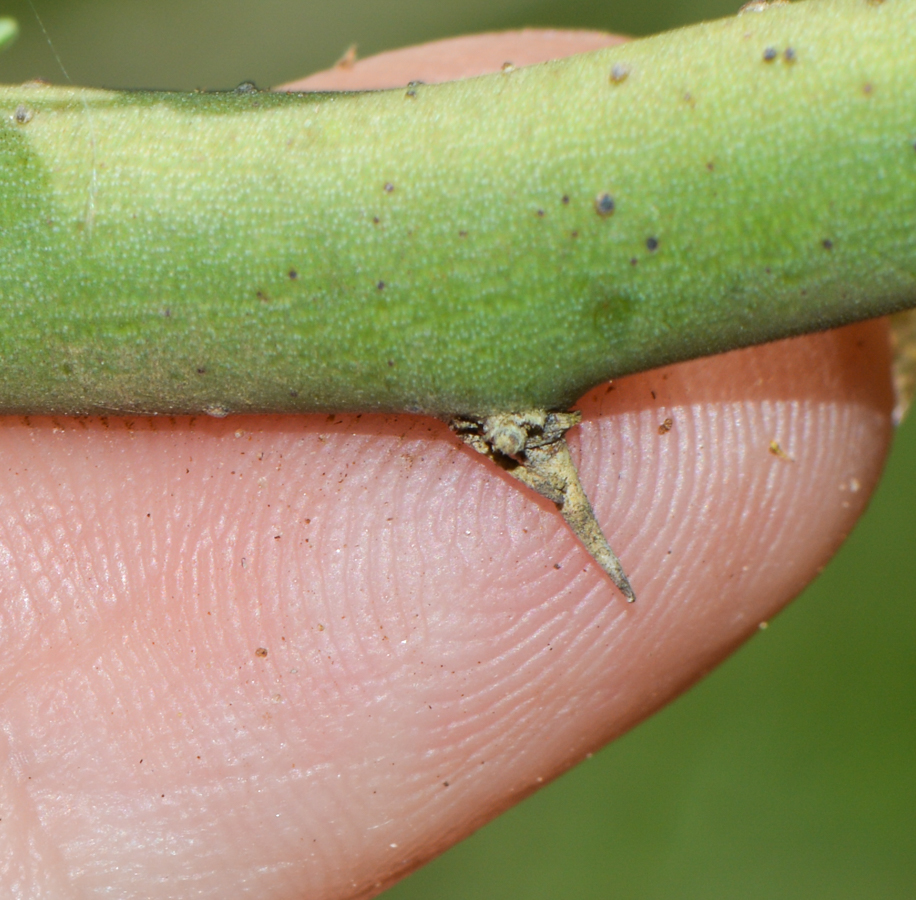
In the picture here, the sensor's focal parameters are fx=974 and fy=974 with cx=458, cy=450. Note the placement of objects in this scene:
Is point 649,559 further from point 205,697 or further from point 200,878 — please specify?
point 200,878

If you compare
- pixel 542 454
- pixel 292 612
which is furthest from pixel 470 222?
pixel 292 612

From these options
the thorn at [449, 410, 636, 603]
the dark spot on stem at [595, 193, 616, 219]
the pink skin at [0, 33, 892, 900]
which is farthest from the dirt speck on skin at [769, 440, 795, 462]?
the dark spot on stem at [595, 193, 616, 219]

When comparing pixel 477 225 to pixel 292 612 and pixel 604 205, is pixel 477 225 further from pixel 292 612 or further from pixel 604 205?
pixel 292 612

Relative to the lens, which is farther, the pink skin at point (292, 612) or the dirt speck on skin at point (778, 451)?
the dirt speck on skin at point (778, 451)

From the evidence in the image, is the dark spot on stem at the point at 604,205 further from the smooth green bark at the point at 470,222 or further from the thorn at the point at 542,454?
the thorn at the point at 542,454


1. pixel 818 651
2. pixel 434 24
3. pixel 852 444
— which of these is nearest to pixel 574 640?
pixel 852 444

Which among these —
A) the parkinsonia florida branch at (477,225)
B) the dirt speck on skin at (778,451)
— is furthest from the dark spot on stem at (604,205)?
the dirt speck on skin at (778,451)

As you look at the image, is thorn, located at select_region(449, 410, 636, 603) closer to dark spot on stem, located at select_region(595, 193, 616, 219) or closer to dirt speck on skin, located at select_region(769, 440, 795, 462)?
dark spot on stem, located at select_region(595, 193, 616, 219)
